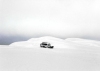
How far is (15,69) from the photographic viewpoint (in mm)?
13539

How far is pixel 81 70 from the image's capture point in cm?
1495

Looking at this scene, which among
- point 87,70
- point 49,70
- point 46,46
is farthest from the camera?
point 46,46

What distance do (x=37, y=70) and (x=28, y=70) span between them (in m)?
0.73

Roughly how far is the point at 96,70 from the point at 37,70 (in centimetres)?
523

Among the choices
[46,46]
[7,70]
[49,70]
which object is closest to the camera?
[7,70]

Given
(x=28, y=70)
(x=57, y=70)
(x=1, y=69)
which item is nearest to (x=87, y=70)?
(x=57, y=70)

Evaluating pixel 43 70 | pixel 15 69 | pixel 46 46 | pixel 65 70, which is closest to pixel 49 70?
pixel 43 70

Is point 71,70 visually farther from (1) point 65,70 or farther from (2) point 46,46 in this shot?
(2) point 46,46

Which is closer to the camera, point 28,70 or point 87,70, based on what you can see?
point 28,70

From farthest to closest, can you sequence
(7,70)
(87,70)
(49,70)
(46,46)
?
(46,46) < (87,70) < (49,70) < (7,70)

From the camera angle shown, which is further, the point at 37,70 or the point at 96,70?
the point at 96,70

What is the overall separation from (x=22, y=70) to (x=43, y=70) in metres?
1.71

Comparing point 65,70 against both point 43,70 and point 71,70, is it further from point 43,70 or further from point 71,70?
point 43,70

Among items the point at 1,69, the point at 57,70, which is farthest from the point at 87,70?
the point at 1,69
